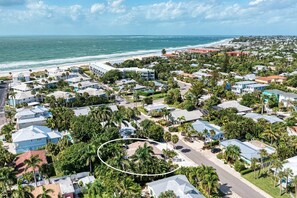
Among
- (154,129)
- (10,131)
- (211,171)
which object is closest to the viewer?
(211,171)

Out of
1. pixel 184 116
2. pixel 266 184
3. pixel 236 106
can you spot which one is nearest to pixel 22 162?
pixel 184 116

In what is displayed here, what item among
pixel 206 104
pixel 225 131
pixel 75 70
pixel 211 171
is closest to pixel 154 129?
pixel 225 131

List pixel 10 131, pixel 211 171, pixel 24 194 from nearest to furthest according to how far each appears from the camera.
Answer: pixel 24 194
pixel 211 171
pixel 10 131

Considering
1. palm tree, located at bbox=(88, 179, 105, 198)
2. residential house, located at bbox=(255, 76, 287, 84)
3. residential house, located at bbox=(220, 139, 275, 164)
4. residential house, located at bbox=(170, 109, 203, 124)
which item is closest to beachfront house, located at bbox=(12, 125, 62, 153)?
palm tree, located at bbox=(88, 179, 105, 198)

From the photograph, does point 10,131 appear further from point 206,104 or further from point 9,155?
point 206,104

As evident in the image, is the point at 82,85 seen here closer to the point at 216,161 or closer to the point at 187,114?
the point at 187,114
